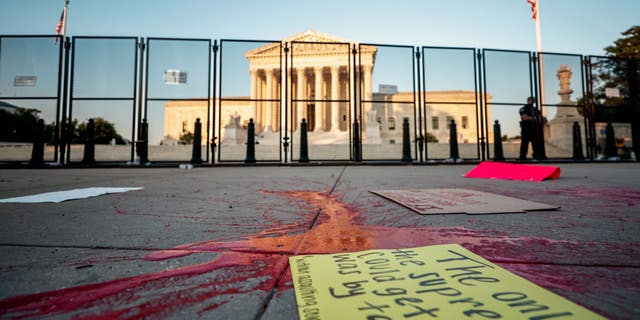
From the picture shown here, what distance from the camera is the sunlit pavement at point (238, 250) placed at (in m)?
0.47

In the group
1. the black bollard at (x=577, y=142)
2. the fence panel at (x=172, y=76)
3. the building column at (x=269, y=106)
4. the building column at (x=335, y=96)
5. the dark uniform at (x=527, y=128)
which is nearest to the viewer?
the fence panel at (x=172, y=76)

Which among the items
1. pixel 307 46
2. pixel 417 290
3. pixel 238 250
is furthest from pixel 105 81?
pixel 307 46

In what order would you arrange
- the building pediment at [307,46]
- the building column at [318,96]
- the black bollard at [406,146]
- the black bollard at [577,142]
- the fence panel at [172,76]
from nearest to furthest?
the fence panel at [172,76], the black bollard at [406,146], the black bollard at [577,142], the building pediment at [307,46], the building column at [318,96]

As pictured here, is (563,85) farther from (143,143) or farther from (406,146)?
(143,143)

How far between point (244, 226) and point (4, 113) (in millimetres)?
8698

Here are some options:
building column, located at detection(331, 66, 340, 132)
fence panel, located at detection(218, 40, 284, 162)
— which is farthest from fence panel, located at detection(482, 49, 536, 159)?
building column, located at detection(331, 66, 340, 132)

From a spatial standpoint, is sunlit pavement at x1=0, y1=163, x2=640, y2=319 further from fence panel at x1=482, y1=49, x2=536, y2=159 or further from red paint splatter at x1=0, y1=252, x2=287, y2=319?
fence panel at x1=482, y1=49, x2=536, y2=159

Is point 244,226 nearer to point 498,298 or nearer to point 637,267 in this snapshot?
point 498,298

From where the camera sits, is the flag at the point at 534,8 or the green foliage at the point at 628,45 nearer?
the flag at the point at 534,8

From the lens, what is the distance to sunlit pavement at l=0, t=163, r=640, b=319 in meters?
0.47

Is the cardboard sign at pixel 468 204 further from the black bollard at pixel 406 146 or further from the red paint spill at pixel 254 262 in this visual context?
the black bollard at pixel 406 146

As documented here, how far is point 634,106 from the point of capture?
27.6ft

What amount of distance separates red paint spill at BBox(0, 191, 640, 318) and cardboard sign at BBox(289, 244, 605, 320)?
0.21 ft

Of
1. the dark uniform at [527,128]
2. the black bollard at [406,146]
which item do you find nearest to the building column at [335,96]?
the black bollard at [406,146]
